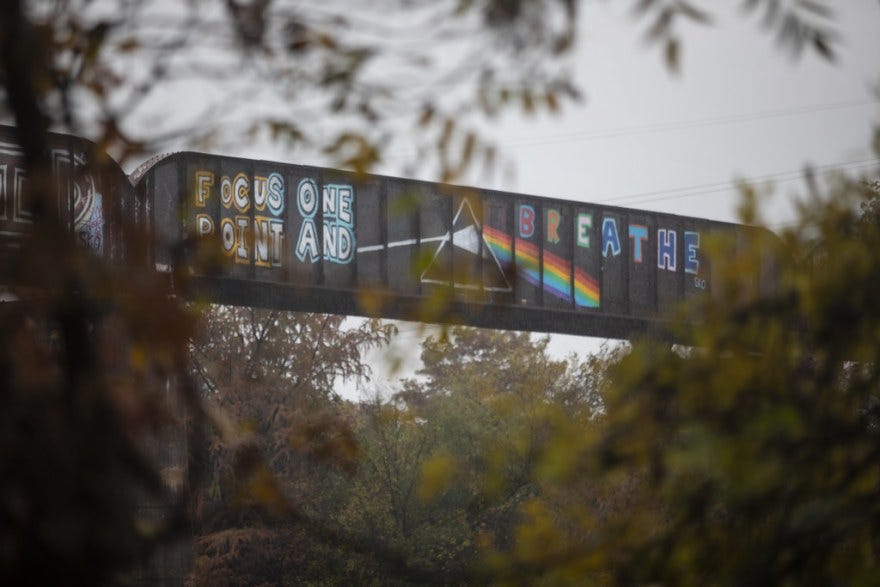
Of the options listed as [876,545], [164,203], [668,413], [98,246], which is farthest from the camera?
[164,203]

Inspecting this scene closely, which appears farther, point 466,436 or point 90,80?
point 466,436

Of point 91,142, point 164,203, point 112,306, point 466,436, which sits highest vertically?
point 164,203

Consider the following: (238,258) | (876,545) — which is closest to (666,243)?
(238,258)

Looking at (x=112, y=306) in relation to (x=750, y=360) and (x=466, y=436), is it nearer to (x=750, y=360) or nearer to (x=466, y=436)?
(x=750, y=360)

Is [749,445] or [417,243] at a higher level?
[417,243]

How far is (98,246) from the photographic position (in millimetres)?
17094

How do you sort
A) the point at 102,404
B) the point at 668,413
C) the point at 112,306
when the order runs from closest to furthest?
the point at 102,404 → the point at 112,306 → the point at 668,413

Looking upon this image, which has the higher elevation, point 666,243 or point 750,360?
point 666,243

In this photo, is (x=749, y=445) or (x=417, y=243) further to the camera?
(x=417, y=243)

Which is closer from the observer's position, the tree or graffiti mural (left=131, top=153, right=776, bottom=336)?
the tree

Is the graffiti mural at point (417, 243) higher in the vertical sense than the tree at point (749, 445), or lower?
higher

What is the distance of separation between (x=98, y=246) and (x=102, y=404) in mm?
14113

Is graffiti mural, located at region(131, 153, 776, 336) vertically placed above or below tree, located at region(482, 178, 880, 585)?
above

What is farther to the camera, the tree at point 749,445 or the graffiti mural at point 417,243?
the graffiti mural at point 417,243
